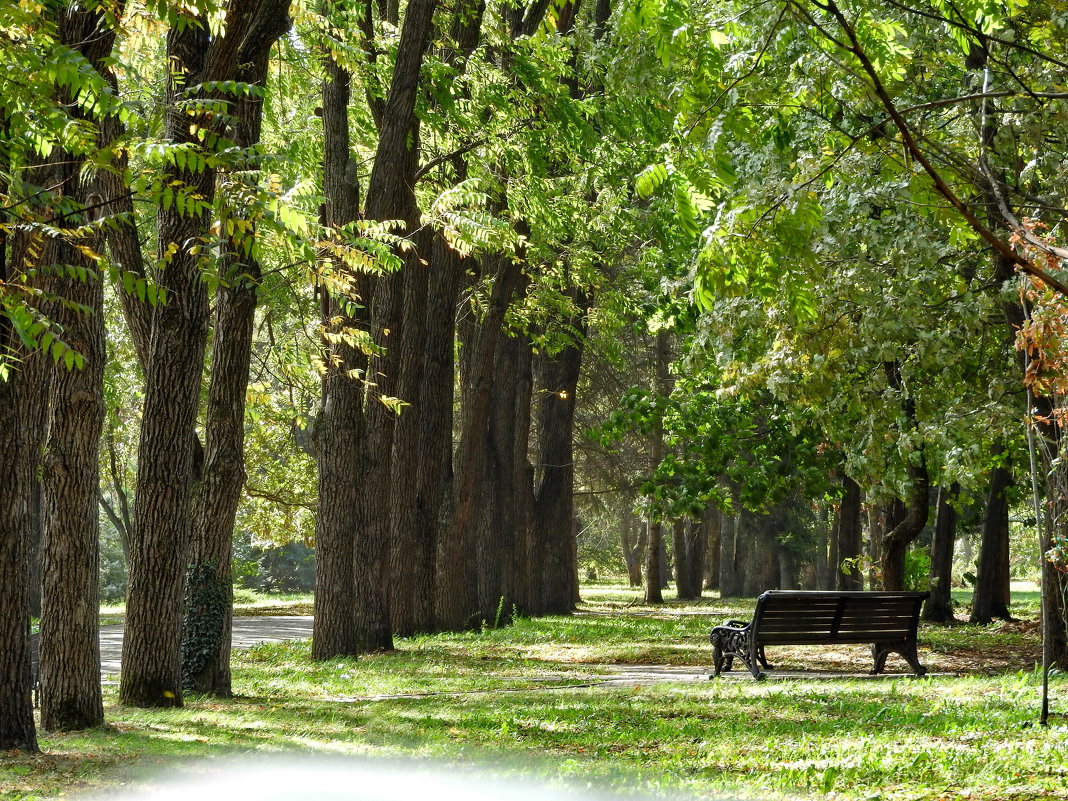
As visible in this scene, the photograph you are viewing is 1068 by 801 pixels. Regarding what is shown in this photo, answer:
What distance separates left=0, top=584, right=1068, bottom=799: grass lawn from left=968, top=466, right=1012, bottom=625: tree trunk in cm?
598

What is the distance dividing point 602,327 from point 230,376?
1288 cm

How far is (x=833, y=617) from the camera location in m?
12.3

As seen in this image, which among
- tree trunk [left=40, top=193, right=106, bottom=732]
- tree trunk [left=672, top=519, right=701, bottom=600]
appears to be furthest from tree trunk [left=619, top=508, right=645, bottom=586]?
tree trunk [left=40, top=193, right=106, bottom=732]

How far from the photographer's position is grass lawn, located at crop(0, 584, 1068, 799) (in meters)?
6.52

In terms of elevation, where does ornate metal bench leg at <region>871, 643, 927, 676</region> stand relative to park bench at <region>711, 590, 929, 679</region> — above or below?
below

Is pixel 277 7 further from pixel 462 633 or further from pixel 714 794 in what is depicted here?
pixel 462 633

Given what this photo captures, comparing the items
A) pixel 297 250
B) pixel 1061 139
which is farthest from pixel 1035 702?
pixel 297 250

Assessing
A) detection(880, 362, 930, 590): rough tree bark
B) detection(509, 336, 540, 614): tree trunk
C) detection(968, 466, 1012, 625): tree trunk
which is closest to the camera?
detection(880, 362, 930, 590): rough tree bark

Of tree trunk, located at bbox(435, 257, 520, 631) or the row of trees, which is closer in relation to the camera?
the row of trees

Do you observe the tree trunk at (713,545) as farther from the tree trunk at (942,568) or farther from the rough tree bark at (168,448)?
the rough tree bark at (168,448)

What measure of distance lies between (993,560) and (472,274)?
11481 mm

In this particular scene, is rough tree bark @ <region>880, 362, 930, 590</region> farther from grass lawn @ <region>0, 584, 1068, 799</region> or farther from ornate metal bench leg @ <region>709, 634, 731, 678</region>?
ornate metal bench leg @ <region>709, 634, 731, 678</region>

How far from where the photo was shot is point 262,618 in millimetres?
29906

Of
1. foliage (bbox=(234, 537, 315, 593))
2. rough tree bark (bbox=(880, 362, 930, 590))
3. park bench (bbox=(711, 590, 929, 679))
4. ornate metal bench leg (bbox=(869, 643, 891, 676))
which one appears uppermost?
rough tree bark (bbox=(880, 362, 930, 590))
